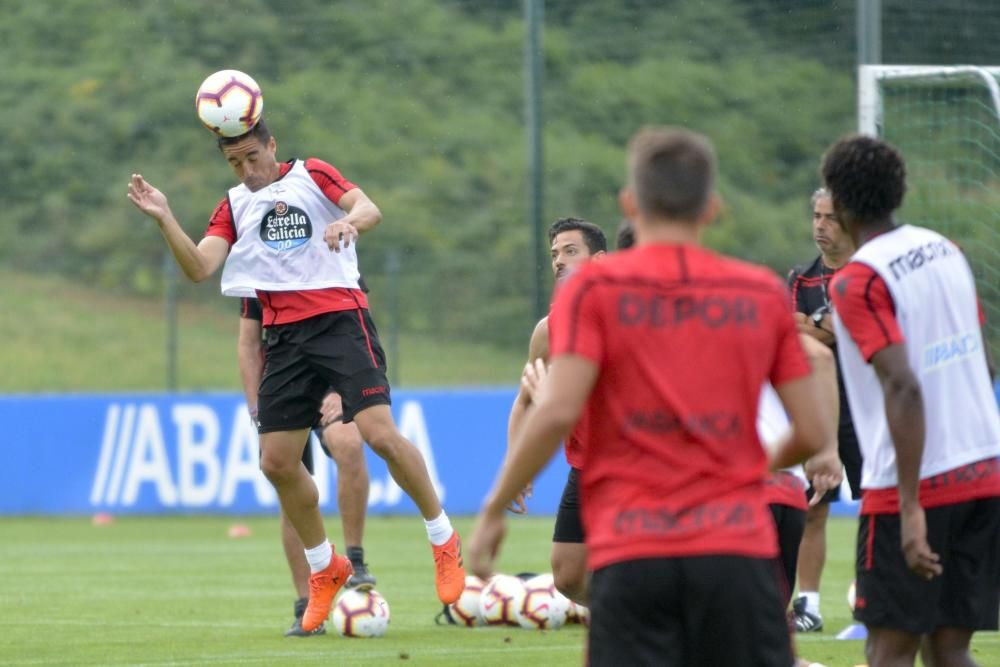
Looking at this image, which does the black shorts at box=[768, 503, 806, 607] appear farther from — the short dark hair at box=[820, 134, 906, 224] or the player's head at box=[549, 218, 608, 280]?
the short dark hair at box=[820, 134, 906, 224]

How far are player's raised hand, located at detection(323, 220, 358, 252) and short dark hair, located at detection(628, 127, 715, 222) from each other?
3771mm

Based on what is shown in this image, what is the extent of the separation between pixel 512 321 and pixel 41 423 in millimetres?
6471

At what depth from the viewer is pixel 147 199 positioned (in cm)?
831

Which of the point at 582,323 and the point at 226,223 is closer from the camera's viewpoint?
the point at 582,323

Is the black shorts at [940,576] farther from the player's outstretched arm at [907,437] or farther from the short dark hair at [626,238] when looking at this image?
the short dark hair at [626,238]

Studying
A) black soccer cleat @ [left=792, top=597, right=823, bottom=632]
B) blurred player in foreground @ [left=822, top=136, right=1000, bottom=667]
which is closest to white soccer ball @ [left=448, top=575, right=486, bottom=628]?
black soccer cleat @ [left=792, top=597, right=823, bottom=632]

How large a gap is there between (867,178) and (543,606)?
4668 mm

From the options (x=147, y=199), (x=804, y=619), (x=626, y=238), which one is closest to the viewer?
(x=626, y=238)

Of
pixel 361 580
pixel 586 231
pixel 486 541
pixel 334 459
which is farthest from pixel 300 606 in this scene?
pixel 486 541

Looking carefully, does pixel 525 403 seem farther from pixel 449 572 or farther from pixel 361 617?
pixel 361 617

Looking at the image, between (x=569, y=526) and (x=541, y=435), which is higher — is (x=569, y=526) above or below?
below

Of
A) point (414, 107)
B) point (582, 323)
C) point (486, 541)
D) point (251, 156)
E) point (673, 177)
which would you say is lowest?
point (486, 541)

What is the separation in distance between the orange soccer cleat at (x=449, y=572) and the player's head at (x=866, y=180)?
3.77m

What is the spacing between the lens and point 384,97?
3050 centimetres
